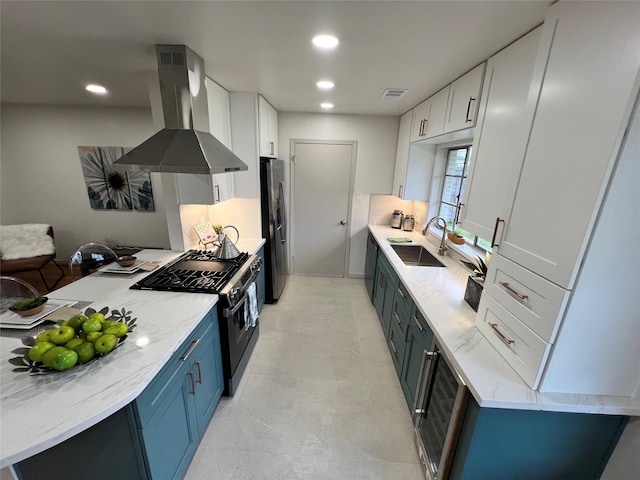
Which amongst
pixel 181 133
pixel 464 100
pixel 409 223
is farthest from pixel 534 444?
pixel 409 223

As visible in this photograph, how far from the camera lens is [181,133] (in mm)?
1692

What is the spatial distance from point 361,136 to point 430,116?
1292 mm

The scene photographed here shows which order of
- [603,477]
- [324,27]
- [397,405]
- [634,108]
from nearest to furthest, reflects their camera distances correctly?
1. [634,108]
2. [603,477]
3. [324,27]
4. [397,405]

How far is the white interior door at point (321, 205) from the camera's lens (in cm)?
367

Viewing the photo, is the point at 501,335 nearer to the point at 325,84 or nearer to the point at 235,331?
the point at 235,331

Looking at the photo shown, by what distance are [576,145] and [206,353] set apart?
2.06 meters

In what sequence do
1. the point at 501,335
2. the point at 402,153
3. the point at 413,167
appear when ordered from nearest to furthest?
the point at 501,335 < the point at 413,167 < the point at 402,153

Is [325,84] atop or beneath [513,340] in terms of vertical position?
atop

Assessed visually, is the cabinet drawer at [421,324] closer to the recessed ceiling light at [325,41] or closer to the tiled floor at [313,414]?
the tiled floor at [313,414]

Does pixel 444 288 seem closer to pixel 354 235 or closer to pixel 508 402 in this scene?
pixel 508 402

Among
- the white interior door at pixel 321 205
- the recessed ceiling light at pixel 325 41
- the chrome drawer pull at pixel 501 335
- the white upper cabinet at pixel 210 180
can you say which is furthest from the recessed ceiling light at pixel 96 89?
the chrome drawer pull at pixel 501 335

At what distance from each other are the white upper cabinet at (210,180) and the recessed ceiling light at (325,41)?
1096 millimetres

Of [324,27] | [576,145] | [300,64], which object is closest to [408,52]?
[324,27]

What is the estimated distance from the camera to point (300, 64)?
1821 millimetres
